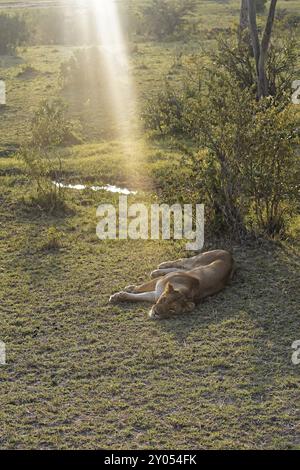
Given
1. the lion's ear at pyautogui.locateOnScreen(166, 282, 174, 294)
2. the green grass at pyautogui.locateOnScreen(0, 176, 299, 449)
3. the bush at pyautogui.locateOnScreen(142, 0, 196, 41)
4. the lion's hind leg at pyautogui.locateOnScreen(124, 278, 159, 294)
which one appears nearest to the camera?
the green grass at pyautogui.locateOnScreen(0, 176, 299, 449)

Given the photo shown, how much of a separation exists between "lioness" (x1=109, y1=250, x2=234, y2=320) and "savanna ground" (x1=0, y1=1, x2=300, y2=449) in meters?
0.11

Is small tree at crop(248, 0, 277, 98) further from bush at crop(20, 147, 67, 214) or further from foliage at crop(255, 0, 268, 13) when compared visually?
foliage at crop(255, 0, 268, 13)

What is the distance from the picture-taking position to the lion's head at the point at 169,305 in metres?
6.64

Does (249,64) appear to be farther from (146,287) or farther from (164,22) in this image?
(164,22)

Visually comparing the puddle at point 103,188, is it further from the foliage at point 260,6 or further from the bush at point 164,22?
the foliage at point 260,6

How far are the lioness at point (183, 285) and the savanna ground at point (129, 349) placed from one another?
0.11 meters

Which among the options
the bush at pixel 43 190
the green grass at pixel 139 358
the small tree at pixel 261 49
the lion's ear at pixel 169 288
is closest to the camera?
the green grass at pixel 139 358

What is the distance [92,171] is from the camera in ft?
37.7

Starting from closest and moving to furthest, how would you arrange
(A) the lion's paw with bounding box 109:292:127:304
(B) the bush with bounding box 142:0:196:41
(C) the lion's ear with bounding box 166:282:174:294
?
(C) the lion's ear with bounding box 166:282:174:294, (A) the lion's paw with bounding box 109:292:127:304, (B) the bush with bounding box 142:0:196:41

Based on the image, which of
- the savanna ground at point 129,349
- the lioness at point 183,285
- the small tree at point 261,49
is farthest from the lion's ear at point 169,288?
the small tree at point 261,49

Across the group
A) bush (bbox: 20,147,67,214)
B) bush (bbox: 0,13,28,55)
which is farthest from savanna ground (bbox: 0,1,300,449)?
bush (bbox: 0,13,28,55)

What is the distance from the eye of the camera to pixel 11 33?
88.7 ft

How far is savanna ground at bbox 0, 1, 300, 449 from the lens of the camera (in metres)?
5.08

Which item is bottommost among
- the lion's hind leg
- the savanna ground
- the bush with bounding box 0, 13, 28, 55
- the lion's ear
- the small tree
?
the savanna ground
